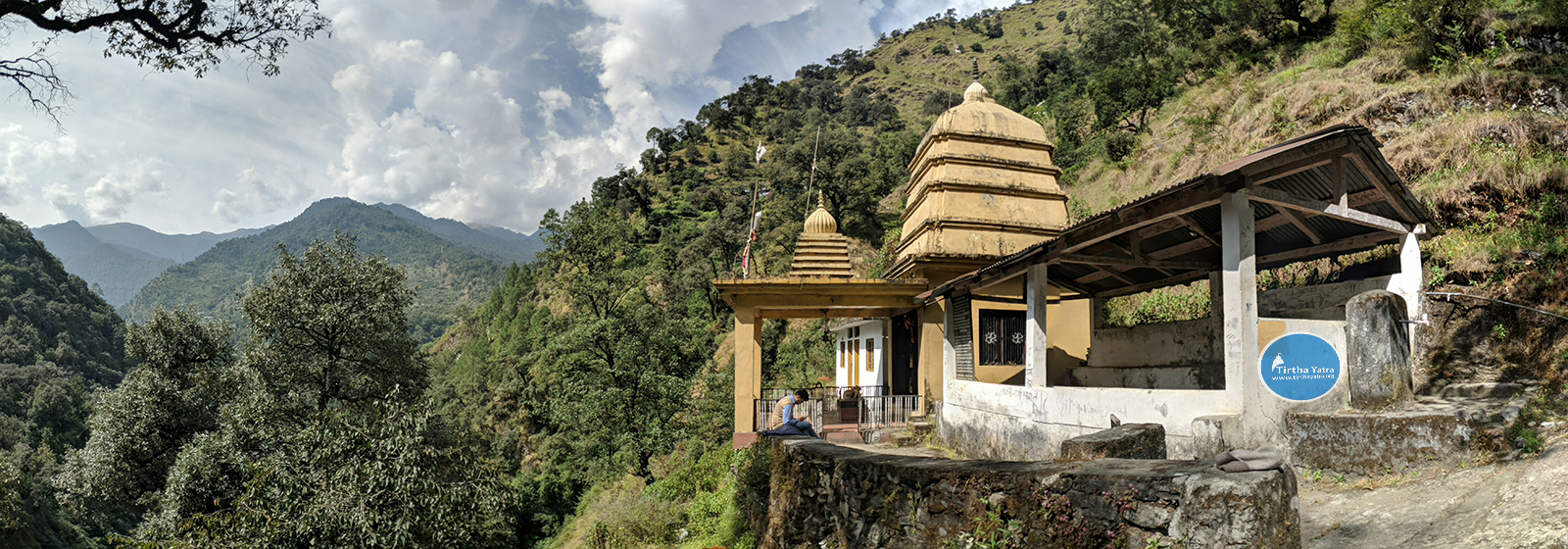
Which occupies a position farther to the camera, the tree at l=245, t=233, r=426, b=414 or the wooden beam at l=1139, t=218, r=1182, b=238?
the tree at l=245, t=233, r=426, b=414

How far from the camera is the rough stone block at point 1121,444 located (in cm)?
582

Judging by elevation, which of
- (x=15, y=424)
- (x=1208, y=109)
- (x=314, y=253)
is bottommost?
(x=15, y=424)

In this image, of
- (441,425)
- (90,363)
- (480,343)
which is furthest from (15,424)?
(441,425)

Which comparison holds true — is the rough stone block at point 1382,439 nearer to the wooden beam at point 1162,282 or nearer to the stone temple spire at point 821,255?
the wooden beam at point 1162,282

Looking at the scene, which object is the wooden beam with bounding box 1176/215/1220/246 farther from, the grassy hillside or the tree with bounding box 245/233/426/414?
the tree with bounding box 245/233/426/414

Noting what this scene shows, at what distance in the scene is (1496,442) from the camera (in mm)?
5934

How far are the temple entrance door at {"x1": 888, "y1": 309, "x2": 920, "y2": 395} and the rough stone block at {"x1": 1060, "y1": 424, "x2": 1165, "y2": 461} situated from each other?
8.44m

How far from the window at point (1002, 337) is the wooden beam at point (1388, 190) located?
238 inches

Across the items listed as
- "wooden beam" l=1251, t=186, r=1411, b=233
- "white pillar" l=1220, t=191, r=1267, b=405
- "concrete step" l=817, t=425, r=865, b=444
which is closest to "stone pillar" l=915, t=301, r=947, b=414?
"concrete step" l=817, t=425, r=865, b=444

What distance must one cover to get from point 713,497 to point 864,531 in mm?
5925

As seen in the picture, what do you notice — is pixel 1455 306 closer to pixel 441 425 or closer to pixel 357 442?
pixel 357 442

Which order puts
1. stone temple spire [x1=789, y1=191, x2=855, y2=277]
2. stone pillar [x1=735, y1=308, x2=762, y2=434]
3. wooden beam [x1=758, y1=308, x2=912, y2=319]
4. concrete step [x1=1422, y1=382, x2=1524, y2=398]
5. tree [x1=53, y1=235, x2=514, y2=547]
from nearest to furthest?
1. concrete step [x1=1422, y1=382, x2=1524, y2=398]
2. tree [x1=53, y1=235, x2=514, y2=547]
3. stone pillar [x1=735, y1=308, x2=762, y2=434]
4. wooden beam [x1=758, y1=308, x2=912, y2=319]
5. stone temple spire [x1=789, y1=191, x2=855, y2=277]

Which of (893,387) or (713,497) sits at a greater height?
(893,387)

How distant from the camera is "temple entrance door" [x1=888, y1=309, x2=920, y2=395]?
15.9 meters
